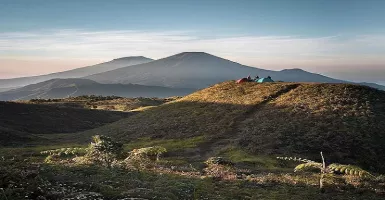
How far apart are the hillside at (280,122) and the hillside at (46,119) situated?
40.0ft

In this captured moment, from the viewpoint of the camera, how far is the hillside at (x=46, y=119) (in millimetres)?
59625

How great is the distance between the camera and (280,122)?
1661 inches

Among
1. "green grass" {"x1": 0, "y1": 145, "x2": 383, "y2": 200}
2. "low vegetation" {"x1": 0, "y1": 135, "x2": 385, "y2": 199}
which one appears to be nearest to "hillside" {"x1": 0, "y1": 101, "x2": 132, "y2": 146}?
"low vegetation" {"x1": 0, "y1": 135, "x2": 385, "y2": 199}

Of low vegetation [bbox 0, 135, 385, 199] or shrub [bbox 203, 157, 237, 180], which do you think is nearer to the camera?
low vegetation [bbox 0, 135, 385, 199]

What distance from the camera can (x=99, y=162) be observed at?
21641 mm

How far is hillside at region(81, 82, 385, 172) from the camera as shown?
34562 millimetres

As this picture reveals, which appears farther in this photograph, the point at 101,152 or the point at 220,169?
the point at 220,169

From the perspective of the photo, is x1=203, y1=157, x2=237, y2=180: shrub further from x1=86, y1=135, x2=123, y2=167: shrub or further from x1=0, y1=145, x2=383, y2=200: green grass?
x1=86, y1=135, x2=123, y2=167: shrub

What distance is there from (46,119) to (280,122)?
46950 mm

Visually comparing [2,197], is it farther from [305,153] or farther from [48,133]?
[48,133]

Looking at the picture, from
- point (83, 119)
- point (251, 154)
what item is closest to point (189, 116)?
point (251, 154)

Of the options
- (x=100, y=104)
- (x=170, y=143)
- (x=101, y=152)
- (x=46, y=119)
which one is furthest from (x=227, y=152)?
(x=100, y=104)

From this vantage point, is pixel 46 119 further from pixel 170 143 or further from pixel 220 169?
pixel 220 169

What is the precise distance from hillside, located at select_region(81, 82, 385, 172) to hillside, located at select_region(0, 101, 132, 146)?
1218 centimetres
